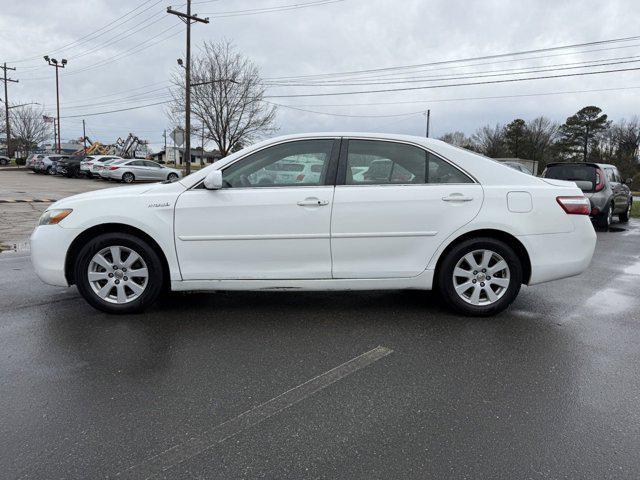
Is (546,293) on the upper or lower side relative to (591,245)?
lower

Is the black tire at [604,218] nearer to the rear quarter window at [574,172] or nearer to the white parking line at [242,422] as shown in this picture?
the rear quarter window at [574,172]

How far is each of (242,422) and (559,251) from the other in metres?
3.34

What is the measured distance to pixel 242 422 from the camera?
2688 mm

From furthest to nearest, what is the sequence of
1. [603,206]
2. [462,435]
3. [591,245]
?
[603,206] → [591,245] → [462,435]

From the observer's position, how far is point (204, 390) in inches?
121

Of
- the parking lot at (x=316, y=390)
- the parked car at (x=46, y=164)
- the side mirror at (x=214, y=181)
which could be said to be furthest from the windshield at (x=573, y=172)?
the parked car at (x=46, y=164)

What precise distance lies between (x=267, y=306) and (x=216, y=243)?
3.06 ft

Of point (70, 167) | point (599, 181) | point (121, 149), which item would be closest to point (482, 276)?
point (599, 181)

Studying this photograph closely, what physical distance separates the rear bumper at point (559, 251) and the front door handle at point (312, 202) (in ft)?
5.98

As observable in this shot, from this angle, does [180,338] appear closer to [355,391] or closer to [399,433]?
[355,391]

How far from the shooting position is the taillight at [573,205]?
4441 mm

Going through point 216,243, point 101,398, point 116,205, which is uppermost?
point 116,205

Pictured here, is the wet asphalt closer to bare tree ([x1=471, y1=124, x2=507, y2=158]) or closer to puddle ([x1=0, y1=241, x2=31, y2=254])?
puddle ([x1=0, y1=241, x2=31, y2=254])

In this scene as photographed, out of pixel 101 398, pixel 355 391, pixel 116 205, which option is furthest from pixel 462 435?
pixel 116 205
